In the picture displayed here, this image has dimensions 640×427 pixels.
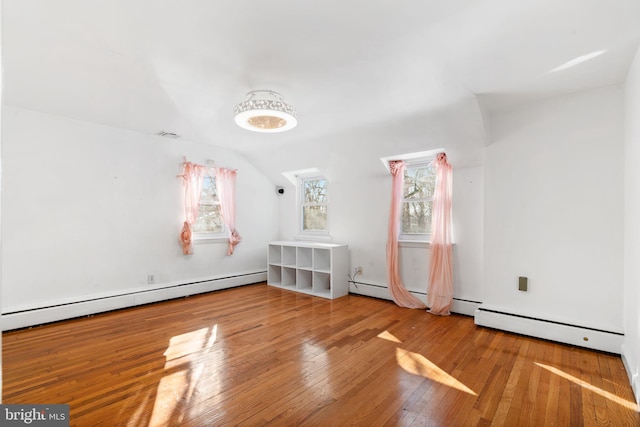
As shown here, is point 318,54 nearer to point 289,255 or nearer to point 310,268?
point 310,268

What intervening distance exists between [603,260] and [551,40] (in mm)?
1976

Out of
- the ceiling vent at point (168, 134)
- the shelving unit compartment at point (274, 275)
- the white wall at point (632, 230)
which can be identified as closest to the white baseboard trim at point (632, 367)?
the white wall at point (632, 230)

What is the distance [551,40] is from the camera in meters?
2.33

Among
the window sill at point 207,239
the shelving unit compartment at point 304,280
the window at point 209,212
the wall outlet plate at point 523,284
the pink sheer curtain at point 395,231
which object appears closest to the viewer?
A: the wall outlet plate at point 523,284

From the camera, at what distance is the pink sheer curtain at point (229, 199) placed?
532 centimetres

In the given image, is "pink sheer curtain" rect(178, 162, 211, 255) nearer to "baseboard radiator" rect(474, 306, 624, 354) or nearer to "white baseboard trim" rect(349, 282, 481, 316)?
"white baseboard trim" rect(349, 282, 481, 316)

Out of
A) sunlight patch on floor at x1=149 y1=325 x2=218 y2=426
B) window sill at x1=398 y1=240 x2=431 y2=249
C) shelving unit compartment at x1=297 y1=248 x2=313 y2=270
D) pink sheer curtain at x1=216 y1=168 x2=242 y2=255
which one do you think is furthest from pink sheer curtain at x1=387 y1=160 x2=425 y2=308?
pink sheer curtain at x1=216 y1=168 x2=242 y2=255

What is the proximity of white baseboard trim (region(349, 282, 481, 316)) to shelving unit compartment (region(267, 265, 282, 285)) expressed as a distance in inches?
52.5

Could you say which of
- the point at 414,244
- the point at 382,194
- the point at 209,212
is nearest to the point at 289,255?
the point at 209,212

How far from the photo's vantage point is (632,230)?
8.47ft

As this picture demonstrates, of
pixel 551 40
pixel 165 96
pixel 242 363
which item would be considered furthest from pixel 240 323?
pixel 551 40

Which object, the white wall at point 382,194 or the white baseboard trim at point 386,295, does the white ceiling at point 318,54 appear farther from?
the white baseboard trim at point 386,295

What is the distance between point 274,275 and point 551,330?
154 inches

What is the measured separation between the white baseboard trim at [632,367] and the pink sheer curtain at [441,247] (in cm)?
158
